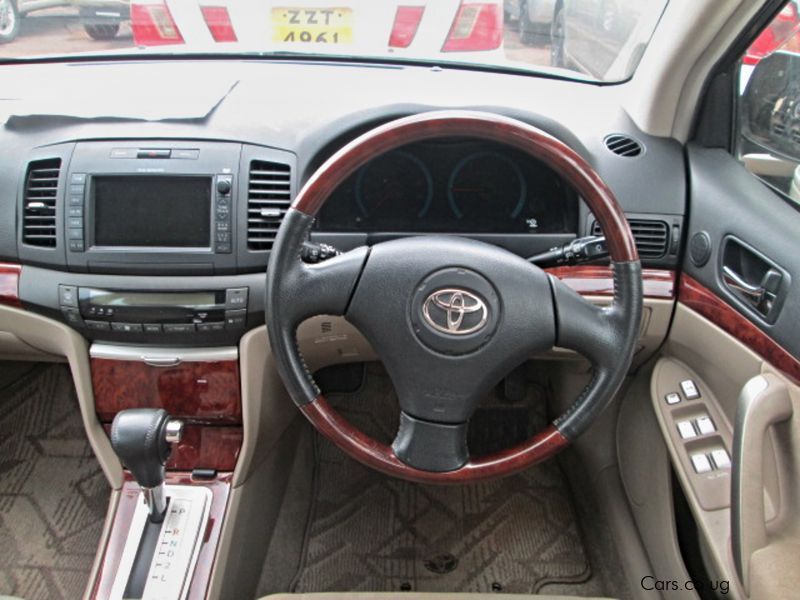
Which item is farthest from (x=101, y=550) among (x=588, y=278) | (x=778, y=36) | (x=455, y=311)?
(x=778, y=36)

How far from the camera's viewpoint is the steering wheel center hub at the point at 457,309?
1.06 m

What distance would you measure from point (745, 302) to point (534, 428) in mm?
893

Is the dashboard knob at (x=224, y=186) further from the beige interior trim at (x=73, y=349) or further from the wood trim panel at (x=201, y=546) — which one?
the wood trim panel at (x=201, y=546)

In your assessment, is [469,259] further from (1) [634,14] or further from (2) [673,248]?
(1) [634,14]

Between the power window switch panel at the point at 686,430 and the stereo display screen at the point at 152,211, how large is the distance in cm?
106

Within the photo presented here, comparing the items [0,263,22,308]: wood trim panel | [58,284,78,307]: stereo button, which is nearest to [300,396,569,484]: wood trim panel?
[58,284,78,307]: stereo button

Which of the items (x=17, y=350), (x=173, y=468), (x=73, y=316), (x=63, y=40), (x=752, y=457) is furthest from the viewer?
(x=63, y=40)

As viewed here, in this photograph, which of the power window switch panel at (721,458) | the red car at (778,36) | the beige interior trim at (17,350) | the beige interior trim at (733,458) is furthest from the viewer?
the beige interior trim at (17,350)

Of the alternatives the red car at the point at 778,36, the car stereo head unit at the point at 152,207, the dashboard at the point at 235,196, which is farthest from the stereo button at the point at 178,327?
the red car at the point at 778,36

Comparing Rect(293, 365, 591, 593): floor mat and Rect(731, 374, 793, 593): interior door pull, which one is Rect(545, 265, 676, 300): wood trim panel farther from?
Rect(293, 365, 591, 593): floor mat

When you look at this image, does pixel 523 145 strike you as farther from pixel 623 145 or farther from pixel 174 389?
pixel 174 389

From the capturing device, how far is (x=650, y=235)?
1.48 meters

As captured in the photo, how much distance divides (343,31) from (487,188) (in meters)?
0.63

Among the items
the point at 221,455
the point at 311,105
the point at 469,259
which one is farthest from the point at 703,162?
the point at 221,455
